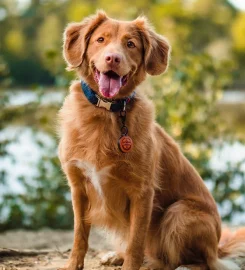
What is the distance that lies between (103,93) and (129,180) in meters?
0.66

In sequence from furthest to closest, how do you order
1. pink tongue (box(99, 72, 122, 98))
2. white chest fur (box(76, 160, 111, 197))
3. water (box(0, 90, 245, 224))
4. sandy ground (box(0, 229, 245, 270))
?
1. water (box(0, 90, 245, 224))
2. sandy ground (box(0, 229, 245, 270))
3. white chest fur (box(76, 160, 111, 197))
4. pink tongue (box(99, 72, 122, 98))

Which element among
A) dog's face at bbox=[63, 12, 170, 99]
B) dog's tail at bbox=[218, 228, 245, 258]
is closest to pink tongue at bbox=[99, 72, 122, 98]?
dog's face at bbox=[63, 12, 170, 99]

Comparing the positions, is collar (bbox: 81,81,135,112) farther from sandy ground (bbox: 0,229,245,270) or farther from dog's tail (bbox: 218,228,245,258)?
dog's tail (bbox: 218,228,245,258)

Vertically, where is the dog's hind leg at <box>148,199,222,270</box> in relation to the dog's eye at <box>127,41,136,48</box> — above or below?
below

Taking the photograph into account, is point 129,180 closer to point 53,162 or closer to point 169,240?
point 169,240

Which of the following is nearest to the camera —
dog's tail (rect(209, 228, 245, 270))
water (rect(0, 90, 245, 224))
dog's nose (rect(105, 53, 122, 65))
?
dog's nose (rect(105, 53, 122, 65))

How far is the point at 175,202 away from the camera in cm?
440

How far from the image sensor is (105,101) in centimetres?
404

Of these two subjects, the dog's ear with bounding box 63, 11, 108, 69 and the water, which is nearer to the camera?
the dog's ear with bounding box 63, 11, 108, 69

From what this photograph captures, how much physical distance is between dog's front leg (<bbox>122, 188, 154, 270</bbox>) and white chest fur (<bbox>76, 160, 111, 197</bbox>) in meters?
0.27

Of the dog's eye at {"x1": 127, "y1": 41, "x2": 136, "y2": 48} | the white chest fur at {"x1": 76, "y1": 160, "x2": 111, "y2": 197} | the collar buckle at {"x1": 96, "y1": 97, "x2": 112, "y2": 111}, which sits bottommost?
the white chest fur at {"x1": 76, "y1": 160, "x2": 111, "y2": 197}

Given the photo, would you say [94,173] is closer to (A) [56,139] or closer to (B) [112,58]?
(B) [112,58]

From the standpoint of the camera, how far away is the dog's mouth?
3801 mm

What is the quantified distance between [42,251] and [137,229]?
145 centimetres
